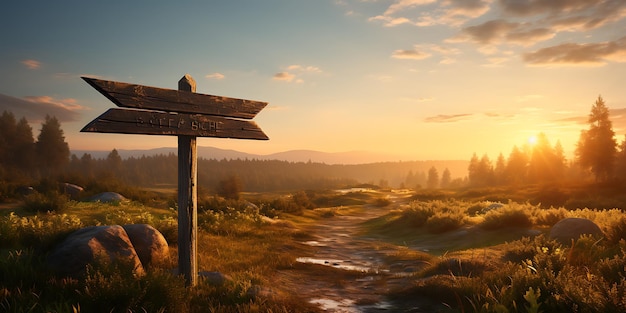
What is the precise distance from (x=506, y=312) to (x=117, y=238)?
24.9 ft

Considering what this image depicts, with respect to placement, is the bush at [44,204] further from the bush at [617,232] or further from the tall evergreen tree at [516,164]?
the tall evergreen tree at [516,164]

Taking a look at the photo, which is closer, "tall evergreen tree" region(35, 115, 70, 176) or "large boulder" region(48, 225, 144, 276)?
"large boulder" region(48, 225, 144, 276)

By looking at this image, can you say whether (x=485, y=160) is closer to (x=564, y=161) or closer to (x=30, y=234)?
(x=564, y=161)

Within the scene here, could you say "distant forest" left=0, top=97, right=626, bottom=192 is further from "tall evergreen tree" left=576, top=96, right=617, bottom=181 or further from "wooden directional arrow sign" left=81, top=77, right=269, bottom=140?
"wooden directional arrow sign" left=81, top=77, right=269, bottom=140

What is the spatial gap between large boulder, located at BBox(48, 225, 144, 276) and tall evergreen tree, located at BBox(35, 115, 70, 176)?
71.7 m

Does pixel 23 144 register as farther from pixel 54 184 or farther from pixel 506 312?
pixel 506 312

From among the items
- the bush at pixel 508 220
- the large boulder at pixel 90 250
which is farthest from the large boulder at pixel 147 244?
the bush at pixel 508 220

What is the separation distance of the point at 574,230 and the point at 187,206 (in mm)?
11317

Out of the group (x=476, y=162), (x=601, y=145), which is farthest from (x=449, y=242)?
(x=476, y=162)

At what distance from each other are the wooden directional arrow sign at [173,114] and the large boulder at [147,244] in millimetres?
3690

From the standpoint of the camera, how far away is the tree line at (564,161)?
5266 centimetres

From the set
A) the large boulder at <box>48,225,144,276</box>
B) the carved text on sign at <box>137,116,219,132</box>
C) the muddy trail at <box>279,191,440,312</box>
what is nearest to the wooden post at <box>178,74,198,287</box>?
the carved text on sign at <box>137,116,219,132</box>

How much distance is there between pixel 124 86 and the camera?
6.45 meters

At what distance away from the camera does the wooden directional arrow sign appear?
6.24m
